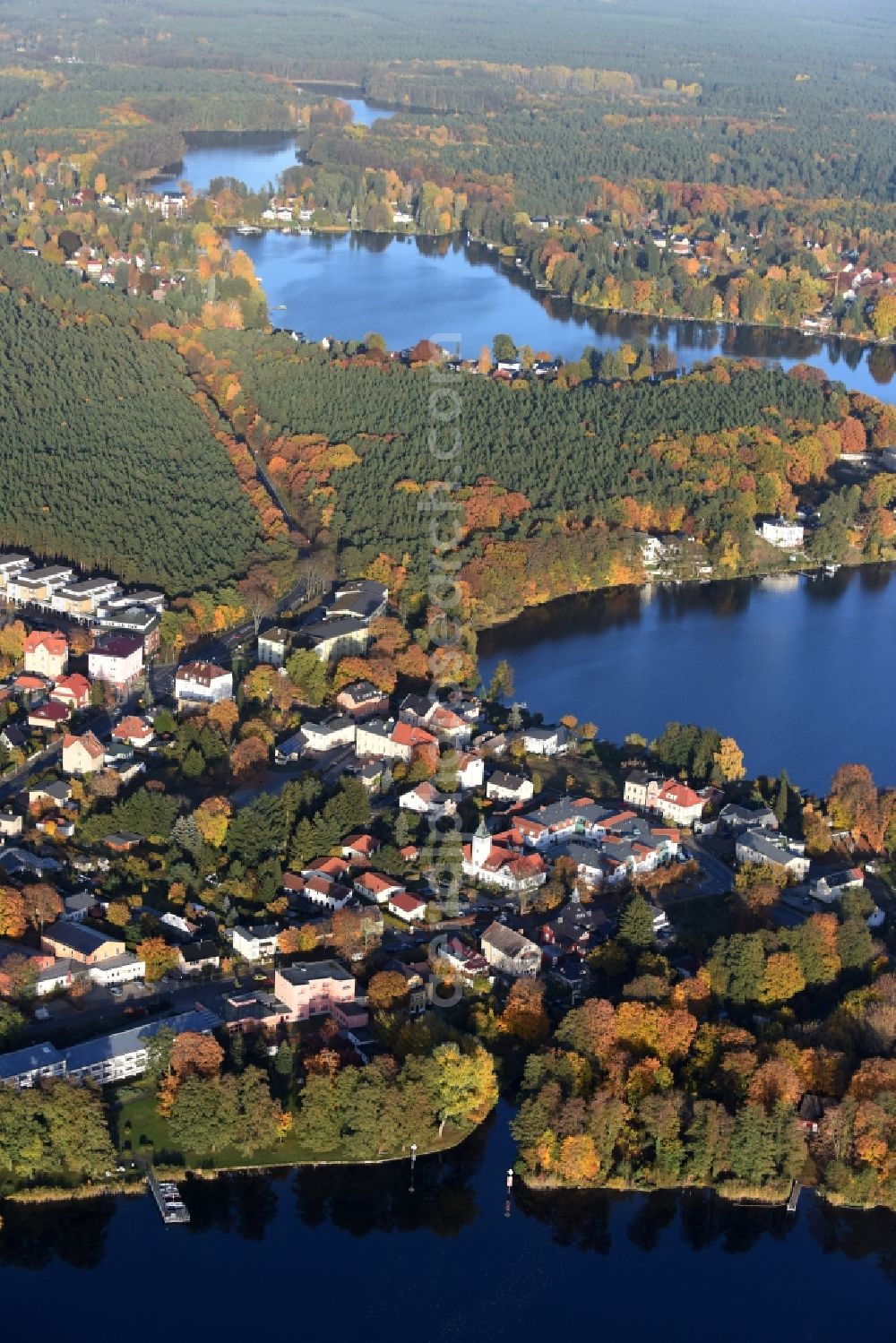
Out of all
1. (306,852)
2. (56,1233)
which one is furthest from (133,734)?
(56,1233)

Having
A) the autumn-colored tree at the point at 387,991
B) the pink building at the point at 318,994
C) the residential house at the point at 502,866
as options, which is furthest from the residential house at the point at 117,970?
the residential house at the point at 502,866

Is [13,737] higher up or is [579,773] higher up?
[13,737]

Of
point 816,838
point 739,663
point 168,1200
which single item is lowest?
point 168,1200

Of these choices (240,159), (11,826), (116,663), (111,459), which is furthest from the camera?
(240,159)

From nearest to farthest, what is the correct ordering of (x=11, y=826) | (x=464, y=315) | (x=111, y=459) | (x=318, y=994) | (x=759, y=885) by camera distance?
(x=318, y=994) < (x=759, y=885) < (x=11, y=826) < (x=111, y=459) < (x=464, y=315)

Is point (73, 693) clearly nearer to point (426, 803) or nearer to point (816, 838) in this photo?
point (426, 803)

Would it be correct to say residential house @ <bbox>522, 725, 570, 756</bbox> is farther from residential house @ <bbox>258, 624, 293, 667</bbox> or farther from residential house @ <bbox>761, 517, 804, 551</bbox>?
residential house @ <bbox>761, 517, 804, 551</bbox>
